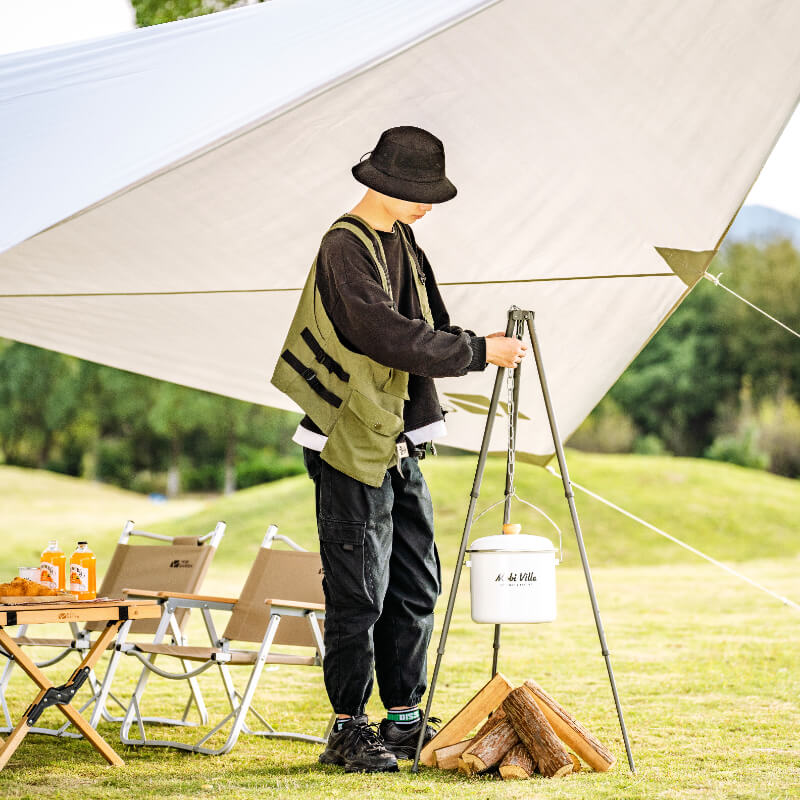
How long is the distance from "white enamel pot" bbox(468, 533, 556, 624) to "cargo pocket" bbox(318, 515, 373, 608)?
29cm

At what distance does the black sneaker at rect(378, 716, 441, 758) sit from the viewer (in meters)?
3.23

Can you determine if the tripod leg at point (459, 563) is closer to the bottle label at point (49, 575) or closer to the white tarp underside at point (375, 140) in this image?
the white tarp underside at point (375, 140)

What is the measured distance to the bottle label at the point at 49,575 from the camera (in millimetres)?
3596

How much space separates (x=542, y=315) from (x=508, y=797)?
2008 millimetres

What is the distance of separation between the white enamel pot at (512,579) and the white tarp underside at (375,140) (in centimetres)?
121

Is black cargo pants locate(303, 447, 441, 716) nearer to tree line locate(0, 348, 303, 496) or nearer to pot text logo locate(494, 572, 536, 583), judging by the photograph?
pot text logo locate(494, 572, 536, 583)

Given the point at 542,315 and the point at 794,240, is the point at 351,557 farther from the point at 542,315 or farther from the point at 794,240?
the point at 794,240

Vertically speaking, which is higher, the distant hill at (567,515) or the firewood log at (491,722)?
the firewood log at (491,722)

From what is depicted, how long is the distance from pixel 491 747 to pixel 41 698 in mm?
1275

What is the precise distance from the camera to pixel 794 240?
1174 inches

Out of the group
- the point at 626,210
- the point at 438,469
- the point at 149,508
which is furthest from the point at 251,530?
the point at 626,210

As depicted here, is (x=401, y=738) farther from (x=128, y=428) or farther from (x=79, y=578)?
(x=128, y=428)

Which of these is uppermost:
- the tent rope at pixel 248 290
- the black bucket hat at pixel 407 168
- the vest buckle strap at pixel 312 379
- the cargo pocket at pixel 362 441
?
the black bucket hat at pixel 407 168

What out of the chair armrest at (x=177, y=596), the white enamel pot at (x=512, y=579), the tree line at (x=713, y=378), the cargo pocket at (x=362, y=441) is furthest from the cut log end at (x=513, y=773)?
the tree line at (x=713, y=378)
